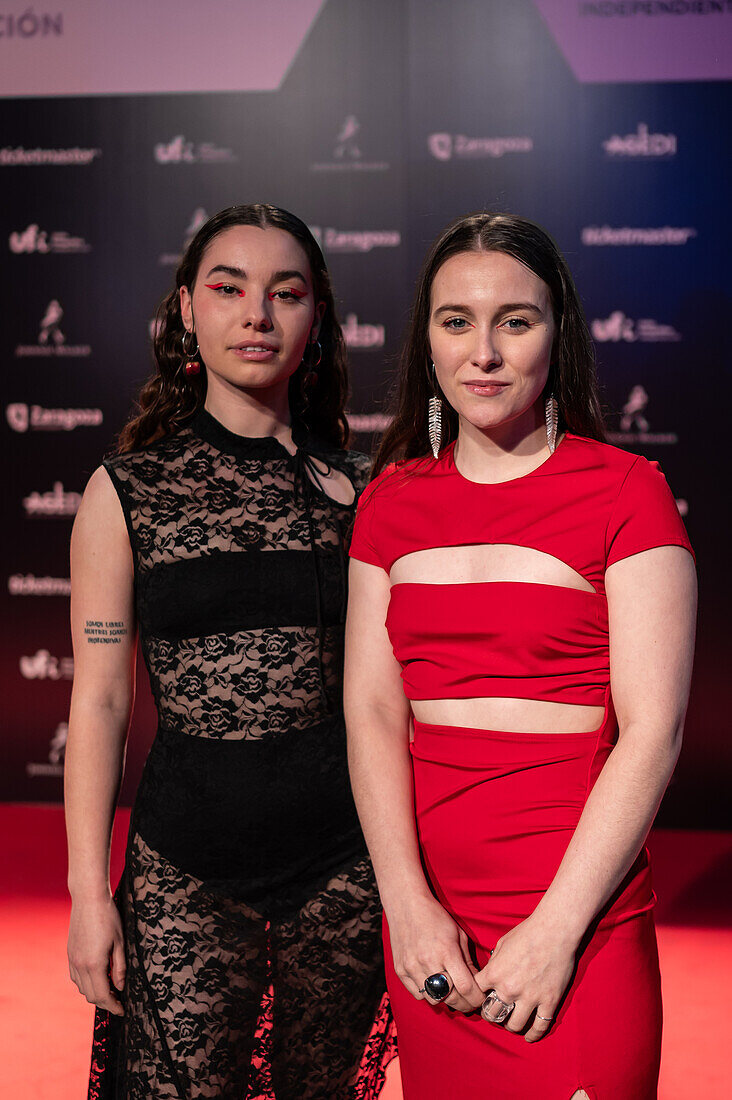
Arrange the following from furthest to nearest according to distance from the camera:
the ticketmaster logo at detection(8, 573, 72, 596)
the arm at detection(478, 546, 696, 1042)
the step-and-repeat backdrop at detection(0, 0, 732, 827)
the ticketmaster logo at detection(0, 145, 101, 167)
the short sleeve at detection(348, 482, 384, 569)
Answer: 1. the ticketmaster logo at detection(8, 573, 72, 596)
2. the ticketmaster logo at detection(0, 145, 101, 167)
3. the step-and-repeat backdrop at detection(0, 0, 732, 827)
4. the short sleeve at detection(348, 482, 384, 569)
5. the arm at detection(478, 546, 696, 1042)

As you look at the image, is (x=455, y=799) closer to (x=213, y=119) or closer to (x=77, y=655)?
(x=77, y=655)

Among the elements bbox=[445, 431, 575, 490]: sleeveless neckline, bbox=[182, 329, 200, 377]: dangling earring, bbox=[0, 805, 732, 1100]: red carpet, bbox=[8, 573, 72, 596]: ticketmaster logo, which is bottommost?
bbox=[0, 805, 732, 1100]: red carpet

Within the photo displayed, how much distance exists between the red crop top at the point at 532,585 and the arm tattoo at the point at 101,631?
0.46 meters

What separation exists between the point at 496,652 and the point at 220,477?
0.60m

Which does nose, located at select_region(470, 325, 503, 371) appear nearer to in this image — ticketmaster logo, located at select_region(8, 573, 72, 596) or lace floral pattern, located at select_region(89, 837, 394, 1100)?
lace floral pattern, located at select_region(89, 837, 394, 1100)

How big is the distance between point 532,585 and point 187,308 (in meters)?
0.82

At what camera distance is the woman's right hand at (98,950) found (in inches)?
63.9

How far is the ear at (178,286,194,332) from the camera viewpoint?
5.95 feet

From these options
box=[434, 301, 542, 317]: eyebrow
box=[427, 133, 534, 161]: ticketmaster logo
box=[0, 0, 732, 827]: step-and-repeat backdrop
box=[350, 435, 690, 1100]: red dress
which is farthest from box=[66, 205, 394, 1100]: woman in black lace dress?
box=[427, 133, 534, 161]: ticketmaster logo

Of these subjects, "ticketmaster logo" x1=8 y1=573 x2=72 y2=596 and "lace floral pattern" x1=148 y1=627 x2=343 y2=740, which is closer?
"lace floral pattern" x1=148 y1=627 x2=343 y2=740

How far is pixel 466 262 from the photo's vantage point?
4.72 feet

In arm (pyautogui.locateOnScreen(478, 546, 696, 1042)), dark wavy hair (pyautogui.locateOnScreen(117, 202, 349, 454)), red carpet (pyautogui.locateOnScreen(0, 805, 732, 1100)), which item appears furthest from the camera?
red carpet (pyautogui.locateOnScreen(0, 805, 732, 1100))

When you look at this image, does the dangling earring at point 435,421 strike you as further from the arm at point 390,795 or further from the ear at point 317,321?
the ear at point 317,321

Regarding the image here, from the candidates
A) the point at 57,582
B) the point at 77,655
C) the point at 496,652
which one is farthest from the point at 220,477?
the point at 57,582
